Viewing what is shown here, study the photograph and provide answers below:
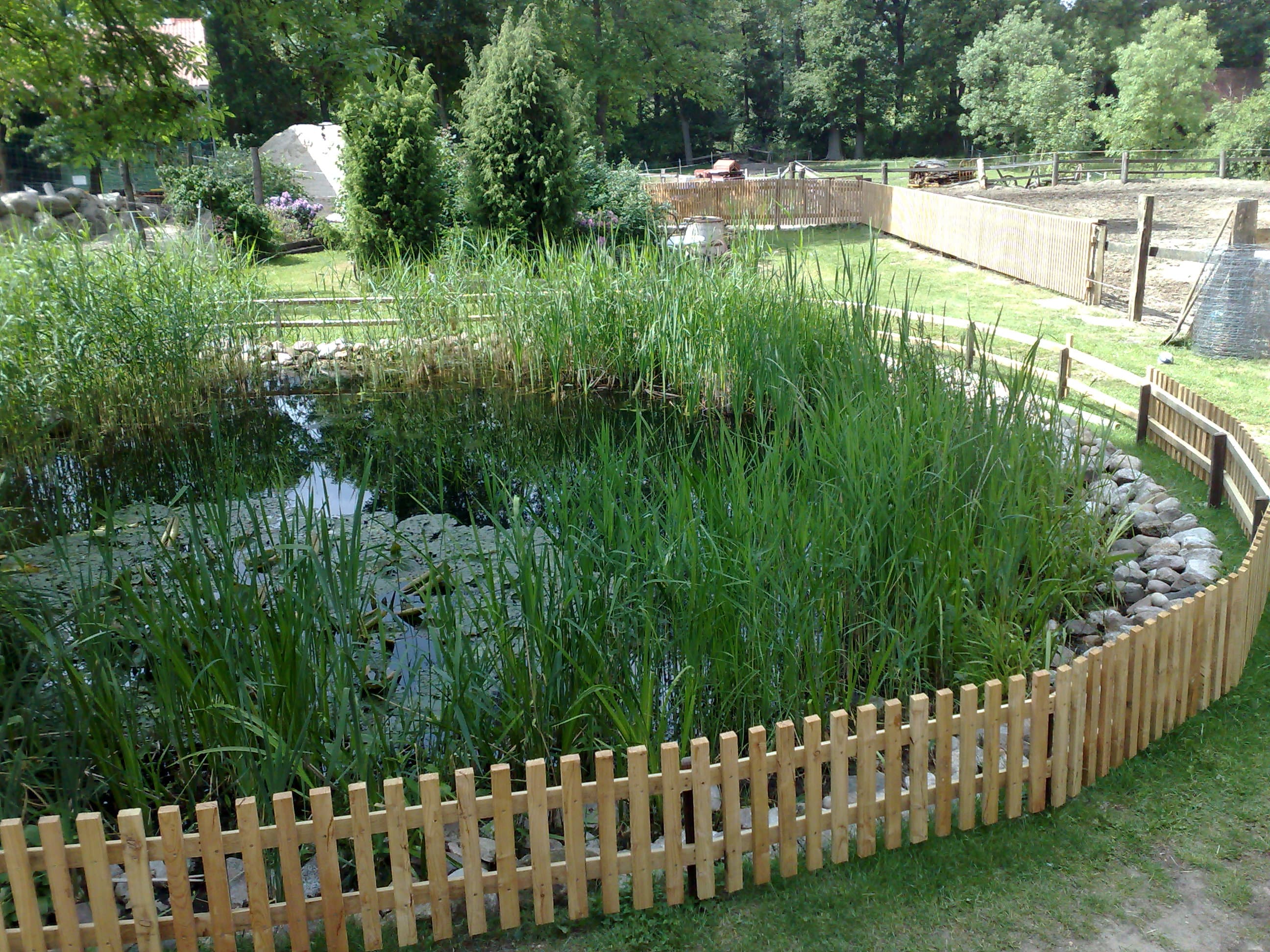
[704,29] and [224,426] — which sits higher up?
[704,29]

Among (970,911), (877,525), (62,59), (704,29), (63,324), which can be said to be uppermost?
(704,29)

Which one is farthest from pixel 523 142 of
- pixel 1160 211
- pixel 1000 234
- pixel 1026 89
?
pixel 1026 89

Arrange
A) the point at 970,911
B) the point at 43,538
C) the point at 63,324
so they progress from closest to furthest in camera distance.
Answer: the point at 970,911 → the point at 43,538 → the point at 63,324

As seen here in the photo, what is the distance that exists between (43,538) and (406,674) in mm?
3178

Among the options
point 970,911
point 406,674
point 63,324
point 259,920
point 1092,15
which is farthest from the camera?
point 1092,15

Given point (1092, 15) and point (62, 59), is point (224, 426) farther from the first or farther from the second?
point (1092, 15)

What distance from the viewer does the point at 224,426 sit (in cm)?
852

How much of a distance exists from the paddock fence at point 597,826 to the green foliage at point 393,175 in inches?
470

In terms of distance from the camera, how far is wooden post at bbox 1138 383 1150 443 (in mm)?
7102

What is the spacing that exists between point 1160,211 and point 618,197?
12.3 m


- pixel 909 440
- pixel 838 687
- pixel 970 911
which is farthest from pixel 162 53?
pixel 970 911

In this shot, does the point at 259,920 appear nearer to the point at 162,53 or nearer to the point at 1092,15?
the point at 162,53

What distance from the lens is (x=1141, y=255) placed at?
1120cm

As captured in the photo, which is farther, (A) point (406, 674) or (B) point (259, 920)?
(A) point (406, 674)
